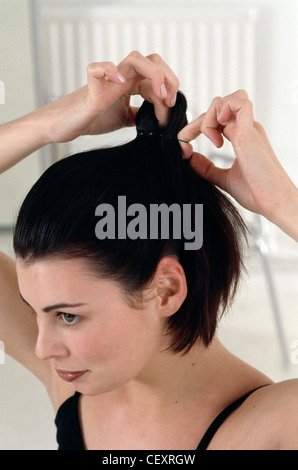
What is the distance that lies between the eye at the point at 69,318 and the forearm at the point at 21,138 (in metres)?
0.27

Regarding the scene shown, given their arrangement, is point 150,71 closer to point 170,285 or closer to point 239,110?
point 239,110

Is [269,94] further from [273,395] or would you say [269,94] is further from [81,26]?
[273,395]

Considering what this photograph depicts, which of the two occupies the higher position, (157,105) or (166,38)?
(166,38)

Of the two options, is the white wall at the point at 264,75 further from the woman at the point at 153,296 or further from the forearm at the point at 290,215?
the forearm at the point at 290,215

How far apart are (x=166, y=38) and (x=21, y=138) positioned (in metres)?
1.77

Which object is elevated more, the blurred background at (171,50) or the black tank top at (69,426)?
the blurred background at (171,50)

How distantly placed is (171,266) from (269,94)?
189 centimetres

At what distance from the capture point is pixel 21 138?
0.94m

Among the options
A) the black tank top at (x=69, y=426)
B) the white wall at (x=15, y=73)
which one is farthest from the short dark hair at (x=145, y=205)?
the white wall at (x=15, y=73)

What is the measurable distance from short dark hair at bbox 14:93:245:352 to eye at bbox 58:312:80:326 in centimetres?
7

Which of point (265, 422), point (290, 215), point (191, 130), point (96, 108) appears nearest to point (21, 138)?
point (96, 108)

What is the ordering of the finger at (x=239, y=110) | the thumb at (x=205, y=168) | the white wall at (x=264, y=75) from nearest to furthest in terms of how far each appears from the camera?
the finger at (x=239, y=110) → the thumb at (x=205, y=168) → the white wall at (x=264, y=75)

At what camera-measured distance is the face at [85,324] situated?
809 millimetres

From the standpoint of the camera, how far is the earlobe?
84cm
